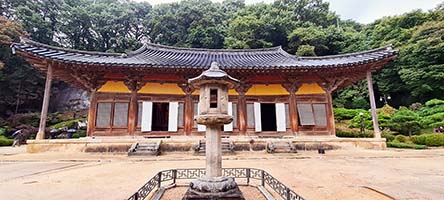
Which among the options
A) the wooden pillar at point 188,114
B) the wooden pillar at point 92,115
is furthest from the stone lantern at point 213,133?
the wooden pillar at point 92,115

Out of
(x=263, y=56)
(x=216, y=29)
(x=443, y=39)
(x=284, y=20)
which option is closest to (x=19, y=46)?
(x=263, y=56)

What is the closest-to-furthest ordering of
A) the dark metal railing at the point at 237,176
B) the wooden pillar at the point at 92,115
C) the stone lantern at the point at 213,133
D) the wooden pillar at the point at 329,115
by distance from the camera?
1. the dark metal railing at the point at 237,176
2. the stone lantern at the point at 213,133
3. the wooden pillar at the point at 92,115
4. the wooden pillar at the point at 329,115

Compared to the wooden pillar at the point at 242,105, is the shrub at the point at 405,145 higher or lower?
lower

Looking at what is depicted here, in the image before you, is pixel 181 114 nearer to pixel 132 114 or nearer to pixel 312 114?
pixel 132 114

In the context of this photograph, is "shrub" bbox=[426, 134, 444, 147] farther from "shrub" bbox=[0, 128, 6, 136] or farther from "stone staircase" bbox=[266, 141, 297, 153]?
"shrub" bbox=[0, 128, 6, 136]

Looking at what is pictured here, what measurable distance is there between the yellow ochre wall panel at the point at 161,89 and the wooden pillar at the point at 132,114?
20.6 inches

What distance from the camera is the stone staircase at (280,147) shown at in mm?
12147

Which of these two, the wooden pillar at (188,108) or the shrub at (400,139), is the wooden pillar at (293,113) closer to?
the wooden pillar at (188,108)

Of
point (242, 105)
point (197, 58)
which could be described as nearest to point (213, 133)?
point (242, 105)

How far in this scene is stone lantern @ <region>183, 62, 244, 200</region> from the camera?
4.49 m

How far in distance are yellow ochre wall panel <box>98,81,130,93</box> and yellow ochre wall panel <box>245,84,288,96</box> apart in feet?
25.0

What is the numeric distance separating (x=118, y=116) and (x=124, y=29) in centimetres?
3142

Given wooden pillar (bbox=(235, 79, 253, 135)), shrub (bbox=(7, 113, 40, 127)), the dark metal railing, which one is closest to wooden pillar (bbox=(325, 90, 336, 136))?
wooden pillar (bbox=(235, 79, 253, 135))

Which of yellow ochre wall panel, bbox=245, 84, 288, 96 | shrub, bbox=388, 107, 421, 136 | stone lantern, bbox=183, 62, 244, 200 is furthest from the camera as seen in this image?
shrub, bbox=388, 107, 421, 136
